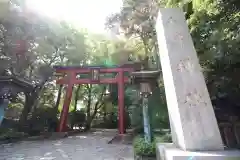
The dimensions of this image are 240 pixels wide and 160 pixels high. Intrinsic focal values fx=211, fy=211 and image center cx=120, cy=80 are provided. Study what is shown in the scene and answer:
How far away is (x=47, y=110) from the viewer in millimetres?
16766

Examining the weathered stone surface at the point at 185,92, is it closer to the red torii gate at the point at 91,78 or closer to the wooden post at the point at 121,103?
the wooden post at the point at 121,103

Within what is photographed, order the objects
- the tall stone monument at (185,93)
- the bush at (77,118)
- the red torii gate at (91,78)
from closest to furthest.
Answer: the tall stone monument at (185,93) < the red torii gate at (91,78) < the bush at (77,118)

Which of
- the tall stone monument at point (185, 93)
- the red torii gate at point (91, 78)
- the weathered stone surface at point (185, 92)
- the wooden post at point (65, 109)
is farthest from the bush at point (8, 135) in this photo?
the weathered stone surface at point (185, 92)

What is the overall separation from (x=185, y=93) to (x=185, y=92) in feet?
0.08

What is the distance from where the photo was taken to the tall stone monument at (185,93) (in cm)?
381

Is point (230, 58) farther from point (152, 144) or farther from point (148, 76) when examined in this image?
point (148, 76)

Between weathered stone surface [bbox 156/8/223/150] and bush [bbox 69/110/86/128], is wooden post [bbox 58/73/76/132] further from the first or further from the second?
weathered stone surface [bbox 156/8/223/150]

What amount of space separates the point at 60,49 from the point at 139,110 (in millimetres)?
8486

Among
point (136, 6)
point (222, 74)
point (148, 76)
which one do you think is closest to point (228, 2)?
point (222, 74)

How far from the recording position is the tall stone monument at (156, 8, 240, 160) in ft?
12.5

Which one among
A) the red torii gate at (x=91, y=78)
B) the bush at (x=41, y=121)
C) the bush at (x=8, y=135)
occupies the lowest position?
the bush at (x=8, y=135)

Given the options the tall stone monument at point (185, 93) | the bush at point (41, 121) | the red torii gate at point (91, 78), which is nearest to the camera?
the tall stone monument at point (185, 93)

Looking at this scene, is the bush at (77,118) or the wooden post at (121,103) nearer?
the wooden post at (121,103)

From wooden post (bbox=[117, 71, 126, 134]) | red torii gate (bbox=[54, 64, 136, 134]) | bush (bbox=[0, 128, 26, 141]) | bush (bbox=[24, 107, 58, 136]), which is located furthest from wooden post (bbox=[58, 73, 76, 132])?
wooden post (bbox=[117, 71, 126, 134])
